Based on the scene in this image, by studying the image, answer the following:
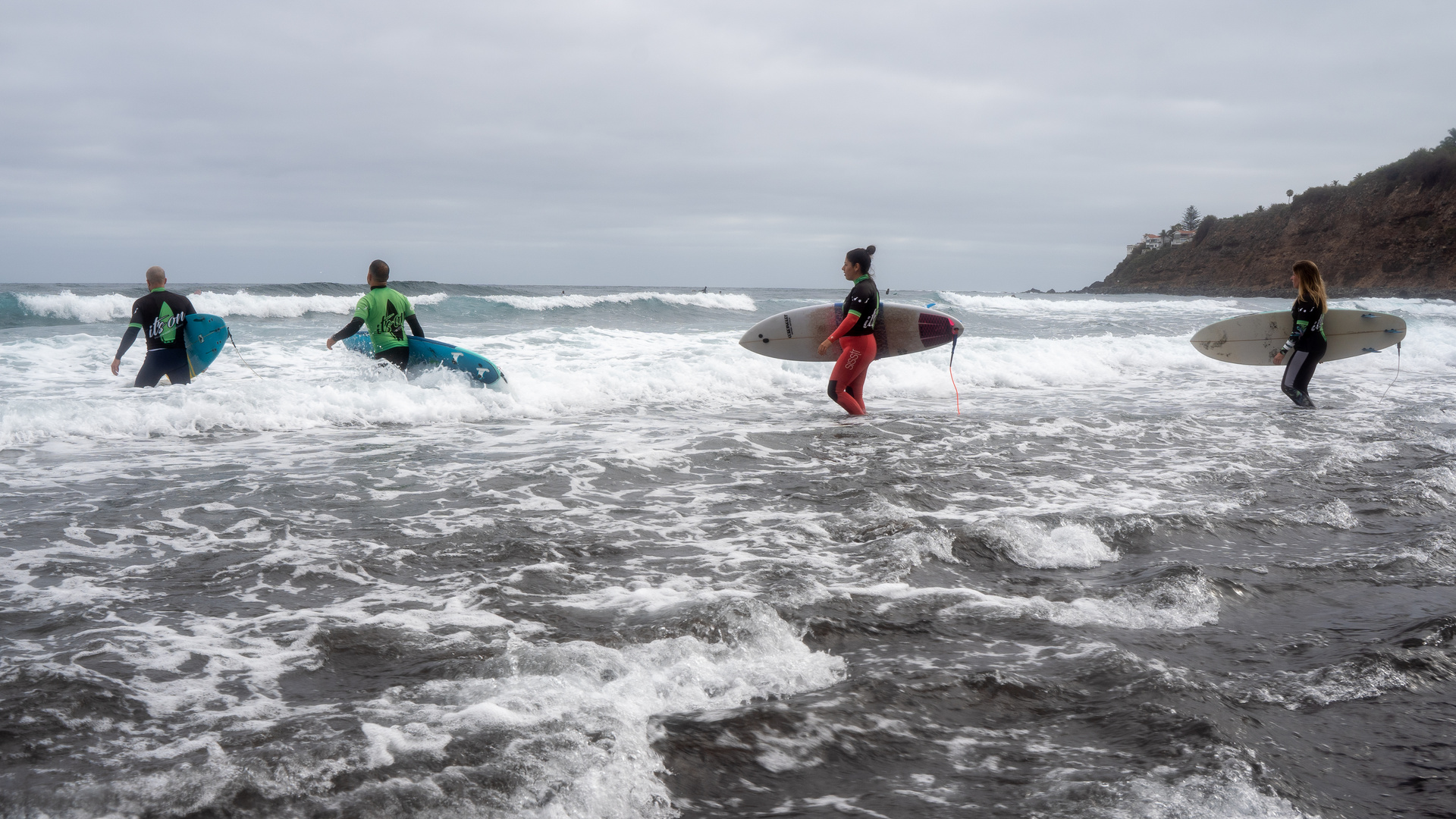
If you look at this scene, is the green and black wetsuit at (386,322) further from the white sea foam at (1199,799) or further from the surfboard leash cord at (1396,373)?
the surfboard leash cord at (1396,373)

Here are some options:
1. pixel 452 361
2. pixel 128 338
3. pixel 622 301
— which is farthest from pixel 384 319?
pixel 622 301

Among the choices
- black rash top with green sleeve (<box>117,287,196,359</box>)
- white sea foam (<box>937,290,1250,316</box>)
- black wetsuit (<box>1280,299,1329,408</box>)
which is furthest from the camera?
white sea foam (<box>937,290,1250,316</box>)

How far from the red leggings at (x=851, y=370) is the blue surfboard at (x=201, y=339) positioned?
20.4ft

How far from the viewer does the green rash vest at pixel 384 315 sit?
8867 millimetres

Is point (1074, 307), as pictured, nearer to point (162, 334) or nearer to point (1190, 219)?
point (162, 334)

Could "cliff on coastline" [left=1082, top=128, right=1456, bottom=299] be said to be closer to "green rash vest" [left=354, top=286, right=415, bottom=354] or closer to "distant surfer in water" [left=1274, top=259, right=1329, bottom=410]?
"distant surfer in water" [left=1274, top=259, right=1329, bottom=410]

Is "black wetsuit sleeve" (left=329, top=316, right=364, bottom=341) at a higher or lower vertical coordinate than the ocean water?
higher

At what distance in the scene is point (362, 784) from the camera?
2.07 m

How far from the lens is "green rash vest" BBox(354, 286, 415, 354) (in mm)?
8867

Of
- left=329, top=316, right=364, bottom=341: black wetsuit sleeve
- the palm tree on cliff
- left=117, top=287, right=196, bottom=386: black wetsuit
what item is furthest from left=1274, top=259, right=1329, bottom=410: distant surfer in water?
the palm tree on cliff

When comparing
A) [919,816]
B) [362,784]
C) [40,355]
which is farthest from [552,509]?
[40,355]

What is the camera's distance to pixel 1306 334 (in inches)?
381

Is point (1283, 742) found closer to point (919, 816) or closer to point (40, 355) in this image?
point (919, 816)

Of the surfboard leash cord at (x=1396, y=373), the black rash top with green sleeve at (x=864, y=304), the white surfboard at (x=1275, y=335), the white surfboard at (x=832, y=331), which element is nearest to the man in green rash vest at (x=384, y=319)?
the white surfboard at (x=832, y=331)
